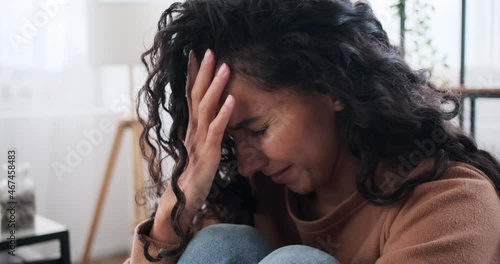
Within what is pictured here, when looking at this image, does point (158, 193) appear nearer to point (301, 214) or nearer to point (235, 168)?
point (235, 168)

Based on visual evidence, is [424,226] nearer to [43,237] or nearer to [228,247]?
[228,247]

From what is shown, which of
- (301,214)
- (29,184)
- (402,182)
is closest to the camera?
(402,182)

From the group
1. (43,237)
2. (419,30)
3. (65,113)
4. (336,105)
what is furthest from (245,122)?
(65,113)

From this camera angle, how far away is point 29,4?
7.04ft

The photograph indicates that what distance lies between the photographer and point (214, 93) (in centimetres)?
91

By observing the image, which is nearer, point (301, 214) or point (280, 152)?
point (280, 152)

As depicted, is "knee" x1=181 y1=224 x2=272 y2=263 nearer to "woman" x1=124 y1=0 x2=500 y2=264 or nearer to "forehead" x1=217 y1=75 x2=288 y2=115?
"woman" x1=124 y1=0 x2=500 y2=264

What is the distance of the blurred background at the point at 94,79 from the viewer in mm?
1906

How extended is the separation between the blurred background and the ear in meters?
0.97

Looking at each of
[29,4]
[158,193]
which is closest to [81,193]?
[29,4]

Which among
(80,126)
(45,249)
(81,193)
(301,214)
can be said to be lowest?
(45,249)

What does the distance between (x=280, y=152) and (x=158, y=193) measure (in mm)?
349

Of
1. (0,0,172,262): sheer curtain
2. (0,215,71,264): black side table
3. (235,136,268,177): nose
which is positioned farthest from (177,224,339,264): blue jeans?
(0,0,172,262): sheer curtain

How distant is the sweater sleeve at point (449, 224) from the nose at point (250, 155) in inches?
10.4
